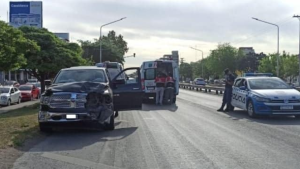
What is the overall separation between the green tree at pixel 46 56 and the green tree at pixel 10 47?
415 centimetres

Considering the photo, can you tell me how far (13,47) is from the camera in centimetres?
1488

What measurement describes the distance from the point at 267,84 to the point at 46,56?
10.5 meters

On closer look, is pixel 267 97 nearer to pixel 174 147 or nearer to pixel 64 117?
pixel 174 147

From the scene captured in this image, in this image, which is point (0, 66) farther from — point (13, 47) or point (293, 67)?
point (293, 67)

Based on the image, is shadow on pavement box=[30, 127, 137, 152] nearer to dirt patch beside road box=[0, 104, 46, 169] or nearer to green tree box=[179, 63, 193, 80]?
dirt patch beside road box=[0, 104, 46, 169]

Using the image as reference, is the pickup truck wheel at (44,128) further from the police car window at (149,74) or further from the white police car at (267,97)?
the police car window at (149,74)

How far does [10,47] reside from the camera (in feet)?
47.7

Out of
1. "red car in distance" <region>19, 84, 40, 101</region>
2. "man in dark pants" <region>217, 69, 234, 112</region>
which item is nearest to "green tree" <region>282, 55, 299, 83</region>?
"red car in distance" <region>19, 84, 40, 101</region>

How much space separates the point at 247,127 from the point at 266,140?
8.75ft

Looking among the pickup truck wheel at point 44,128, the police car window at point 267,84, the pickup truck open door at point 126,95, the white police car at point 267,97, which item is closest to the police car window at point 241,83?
the white police car at point 267,97

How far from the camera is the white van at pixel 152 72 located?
2622 centimetres

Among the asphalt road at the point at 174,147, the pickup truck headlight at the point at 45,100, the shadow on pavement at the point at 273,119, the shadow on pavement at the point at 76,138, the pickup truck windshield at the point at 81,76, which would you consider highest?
the pickup truck windshield at the point at 81,76

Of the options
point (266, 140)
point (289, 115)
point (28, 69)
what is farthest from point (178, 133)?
point (28, 69)

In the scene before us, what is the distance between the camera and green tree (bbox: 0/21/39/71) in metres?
14.3
